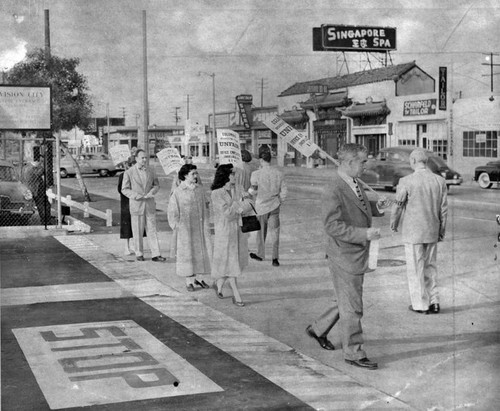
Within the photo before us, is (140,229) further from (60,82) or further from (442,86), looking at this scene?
(442,86)

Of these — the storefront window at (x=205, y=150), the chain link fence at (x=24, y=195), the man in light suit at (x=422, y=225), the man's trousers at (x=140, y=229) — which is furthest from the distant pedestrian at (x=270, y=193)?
the storefront window at (x=205, y=150)

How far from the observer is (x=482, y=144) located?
3344cm

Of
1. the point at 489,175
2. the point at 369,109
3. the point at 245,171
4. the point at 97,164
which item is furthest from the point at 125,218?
the point at 97,164

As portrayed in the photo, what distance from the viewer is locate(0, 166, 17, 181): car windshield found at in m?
16.5

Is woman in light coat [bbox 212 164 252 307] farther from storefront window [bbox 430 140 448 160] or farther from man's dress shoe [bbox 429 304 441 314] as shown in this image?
storefront window [bbox 430 140 448 160]

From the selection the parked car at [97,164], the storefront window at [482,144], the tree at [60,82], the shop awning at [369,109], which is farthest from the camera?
the parked car at [97,164]

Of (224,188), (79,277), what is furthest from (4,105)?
(224,188)

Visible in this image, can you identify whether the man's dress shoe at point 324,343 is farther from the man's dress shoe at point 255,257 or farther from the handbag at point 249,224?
the man's dress shoe at point 255,257

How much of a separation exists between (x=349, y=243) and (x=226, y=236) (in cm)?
254

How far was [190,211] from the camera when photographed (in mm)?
8555

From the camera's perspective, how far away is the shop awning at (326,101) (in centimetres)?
3288

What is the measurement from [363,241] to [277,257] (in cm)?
485

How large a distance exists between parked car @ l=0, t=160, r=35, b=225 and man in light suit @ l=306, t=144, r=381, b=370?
11373 mm

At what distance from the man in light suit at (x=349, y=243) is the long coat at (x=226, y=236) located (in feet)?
7.62
